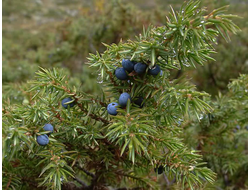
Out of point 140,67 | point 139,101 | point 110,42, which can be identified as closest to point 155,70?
point 140,67

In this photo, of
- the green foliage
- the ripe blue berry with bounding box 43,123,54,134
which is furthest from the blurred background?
the ripe blue berry with bounding box 43,123,54,134

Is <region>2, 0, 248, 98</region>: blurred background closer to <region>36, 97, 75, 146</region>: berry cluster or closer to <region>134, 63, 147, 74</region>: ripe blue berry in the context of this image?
<region>36, 97, 75, 146</region>: berry cluster

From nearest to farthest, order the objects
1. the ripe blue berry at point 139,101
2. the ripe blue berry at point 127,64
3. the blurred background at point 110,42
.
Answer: the ripe blue berry at point 127,64 → the ripe blue berry at point 139,101 → the blurred background at point 110,42

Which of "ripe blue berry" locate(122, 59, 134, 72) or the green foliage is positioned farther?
"ripe blue berry" locate(122, 59, 134, 72)

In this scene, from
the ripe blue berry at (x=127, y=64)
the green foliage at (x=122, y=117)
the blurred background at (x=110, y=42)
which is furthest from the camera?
the blurred background at (x=110, y=42)

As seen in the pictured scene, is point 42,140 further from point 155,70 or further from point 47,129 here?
point 155,70

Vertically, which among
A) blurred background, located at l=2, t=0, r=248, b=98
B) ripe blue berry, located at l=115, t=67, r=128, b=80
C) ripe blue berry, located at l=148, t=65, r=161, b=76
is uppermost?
ripe blue berry, located at l=148, t=65, r=161, b=76

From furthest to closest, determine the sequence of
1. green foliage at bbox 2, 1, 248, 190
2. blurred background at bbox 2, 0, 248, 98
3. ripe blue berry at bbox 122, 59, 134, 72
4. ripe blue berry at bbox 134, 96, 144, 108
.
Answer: blurred background at bbox 2, 0, 248, 98
ripe blue berry at bbox 134, 96, 144, 108
ripe blue berry at bbox 122, 59, 134, 72
green foliage at bbox 2, 1, 248, 190

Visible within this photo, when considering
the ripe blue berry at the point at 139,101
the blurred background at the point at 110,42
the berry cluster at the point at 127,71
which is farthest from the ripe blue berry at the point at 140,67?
the blurred background at the point at 110,42

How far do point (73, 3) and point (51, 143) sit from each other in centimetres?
4276

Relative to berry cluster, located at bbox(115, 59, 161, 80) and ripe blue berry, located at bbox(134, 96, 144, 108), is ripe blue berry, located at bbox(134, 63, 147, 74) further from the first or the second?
ripe blue berry, located at bbox(134, 96, 144, 108)

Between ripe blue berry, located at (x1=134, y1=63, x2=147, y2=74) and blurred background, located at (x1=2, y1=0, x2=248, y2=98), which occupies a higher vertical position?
ripe blue berry, located at (x1=134, y1=63, x2=147, y2=74)

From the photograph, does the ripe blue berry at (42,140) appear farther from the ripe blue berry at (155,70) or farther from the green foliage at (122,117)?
the ripe blue berry at (155,70)

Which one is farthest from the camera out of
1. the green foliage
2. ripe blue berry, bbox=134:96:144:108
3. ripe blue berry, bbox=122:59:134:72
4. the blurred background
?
the blurred background
